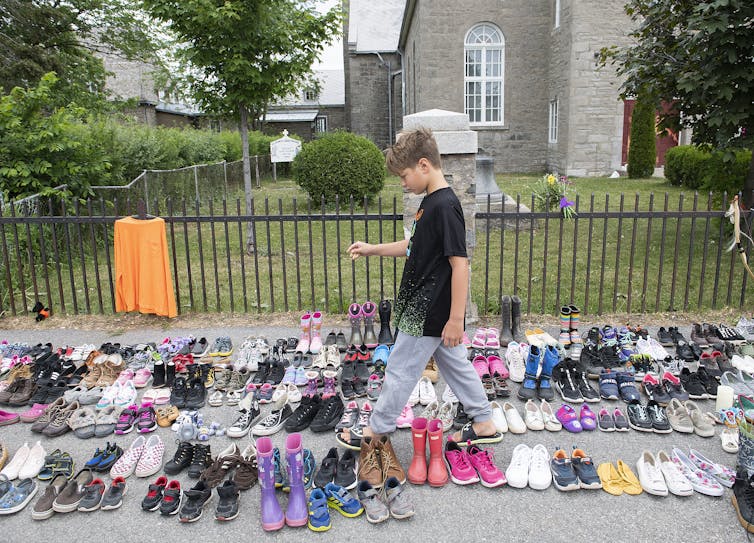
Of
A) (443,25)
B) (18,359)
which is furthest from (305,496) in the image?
(443,25)

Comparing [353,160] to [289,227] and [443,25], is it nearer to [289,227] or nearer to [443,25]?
[289,227]

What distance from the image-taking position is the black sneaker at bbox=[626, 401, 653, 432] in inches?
150

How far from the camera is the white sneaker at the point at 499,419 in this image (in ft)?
12.6

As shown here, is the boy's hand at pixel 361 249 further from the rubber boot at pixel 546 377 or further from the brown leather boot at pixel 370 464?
the rubber boot at pixel 546 377

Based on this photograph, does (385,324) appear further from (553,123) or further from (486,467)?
(553,123)

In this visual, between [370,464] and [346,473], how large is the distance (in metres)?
0.14

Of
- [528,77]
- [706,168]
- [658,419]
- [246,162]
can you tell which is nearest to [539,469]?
[658,419]

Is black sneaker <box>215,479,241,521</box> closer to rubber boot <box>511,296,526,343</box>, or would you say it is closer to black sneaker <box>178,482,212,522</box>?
black sneaker <box>178,482,212,522</box>

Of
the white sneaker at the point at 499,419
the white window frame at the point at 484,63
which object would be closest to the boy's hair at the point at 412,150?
the white sneaker at the point at 499,419

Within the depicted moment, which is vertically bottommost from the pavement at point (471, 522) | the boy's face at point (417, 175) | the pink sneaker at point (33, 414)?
the pavement at point (471, 522)

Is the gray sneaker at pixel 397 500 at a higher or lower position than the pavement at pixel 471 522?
higher

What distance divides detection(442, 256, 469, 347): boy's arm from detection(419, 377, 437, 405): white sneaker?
111cm

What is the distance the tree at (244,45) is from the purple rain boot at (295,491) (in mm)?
6674

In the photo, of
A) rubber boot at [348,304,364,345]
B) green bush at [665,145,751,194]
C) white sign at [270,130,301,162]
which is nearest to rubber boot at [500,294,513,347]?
rubber boot at [348,304,364,345]
